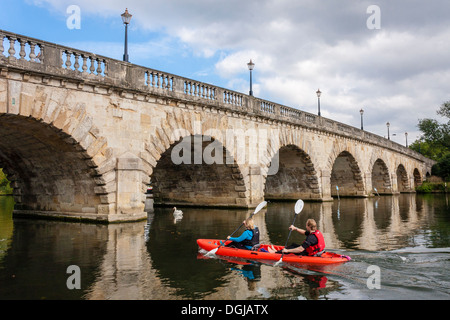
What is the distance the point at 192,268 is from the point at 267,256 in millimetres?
1583

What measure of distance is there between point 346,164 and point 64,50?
2557cm

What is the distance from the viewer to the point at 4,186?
48.3 meters

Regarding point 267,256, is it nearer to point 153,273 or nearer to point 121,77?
point 153,273

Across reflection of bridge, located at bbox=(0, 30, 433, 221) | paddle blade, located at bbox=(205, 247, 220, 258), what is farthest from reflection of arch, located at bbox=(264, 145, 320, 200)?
paddle blade, located at bbox=(205, 247, 220, 258)

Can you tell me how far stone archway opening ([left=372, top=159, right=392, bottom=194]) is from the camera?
3906 cm

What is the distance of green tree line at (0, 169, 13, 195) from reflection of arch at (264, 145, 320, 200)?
34.1m

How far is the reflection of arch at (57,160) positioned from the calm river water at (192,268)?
202 cm

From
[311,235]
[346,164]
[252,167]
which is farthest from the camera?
[346,164]

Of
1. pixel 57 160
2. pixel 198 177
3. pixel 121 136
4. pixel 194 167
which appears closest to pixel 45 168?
pixel 57 160

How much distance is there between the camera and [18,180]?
16.1 metres
